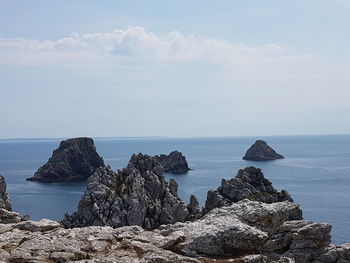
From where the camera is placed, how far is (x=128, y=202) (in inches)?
3797

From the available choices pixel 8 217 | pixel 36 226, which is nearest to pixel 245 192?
pixel 8 217

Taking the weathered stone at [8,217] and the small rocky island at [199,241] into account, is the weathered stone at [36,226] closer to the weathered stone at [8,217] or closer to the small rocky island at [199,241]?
the small rocky island at [199,241]

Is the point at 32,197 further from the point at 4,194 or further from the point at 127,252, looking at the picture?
the point at 127,252

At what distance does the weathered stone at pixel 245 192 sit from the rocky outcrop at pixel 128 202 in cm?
1190

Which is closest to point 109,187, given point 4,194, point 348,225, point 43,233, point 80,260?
point 4,194

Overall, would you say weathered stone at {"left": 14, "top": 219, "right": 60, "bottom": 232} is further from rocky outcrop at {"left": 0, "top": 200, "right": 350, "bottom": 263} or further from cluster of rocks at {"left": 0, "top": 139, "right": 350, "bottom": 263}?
rocky outcrop at {"left": 0, "top": 200, "right": 350, "bottom": 263}

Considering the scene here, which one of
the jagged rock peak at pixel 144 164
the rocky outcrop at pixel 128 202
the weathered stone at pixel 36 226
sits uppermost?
the weathered stone at pixel 36 226

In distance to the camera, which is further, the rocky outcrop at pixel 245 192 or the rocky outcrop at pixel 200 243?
Answer: the rocky outcrop at pixel 245 192

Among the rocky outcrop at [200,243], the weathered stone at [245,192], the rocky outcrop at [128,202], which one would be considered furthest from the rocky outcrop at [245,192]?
the rocky outcrop at [200,243]

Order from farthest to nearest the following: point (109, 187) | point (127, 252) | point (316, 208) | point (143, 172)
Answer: point (316, 208) < point (143, 172) < point (109, 187) < point (127, 252)

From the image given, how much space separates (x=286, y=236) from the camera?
25.1 meters

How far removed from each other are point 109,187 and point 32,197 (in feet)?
268

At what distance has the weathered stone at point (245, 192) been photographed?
283 ft

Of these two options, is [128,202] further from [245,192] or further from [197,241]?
[197,241]
